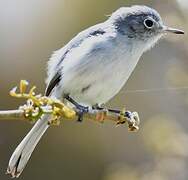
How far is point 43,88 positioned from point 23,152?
7.38ft

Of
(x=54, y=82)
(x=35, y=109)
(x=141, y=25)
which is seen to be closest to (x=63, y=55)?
(x=54, y=82)

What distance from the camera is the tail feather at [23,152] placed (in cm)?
241

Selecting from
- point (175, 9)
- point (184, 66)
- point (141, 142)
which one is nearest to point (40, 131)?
point (184, 66)

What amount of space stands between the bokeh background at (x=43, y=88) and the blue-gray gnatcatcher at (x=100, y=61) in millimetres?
1287

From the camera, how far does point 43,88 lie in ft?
16.0

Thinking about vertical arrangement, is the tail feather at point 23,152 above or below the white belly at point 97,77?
below

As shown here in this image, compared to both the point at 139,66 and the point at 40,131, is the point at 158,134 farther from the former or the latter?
the point at 139,66

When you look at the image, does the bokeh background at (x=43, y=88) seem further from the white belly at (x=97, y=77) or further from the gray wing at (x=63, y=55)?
the white belly at (x=97, y=77)

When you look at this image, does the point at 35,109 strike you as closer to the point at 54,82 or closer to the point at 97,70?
the point at 97,70

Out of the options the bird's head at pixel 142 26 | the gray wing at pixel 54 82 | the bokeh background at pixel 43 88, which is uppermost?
the bird's head at pixel 142 26

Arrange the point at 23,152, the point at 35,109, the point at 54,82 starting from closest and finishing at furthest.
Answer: the point at 35,109 → the point at 23,152 → the point at 54,82

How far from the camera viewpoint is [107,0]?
197 inches

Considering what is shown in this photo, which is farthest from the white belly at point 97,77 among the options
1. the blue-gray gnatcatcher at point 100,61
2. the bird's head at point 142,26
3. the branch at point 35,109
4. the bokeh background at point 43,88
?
the bokeh background at point 43,88

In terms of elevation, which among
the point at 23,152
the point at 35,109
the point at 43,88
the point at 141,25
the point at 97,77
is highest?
the point at 35,109
